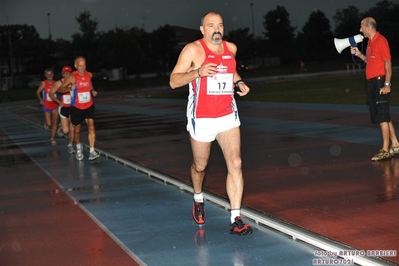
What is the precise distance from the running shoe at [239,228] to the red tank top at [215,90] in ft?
3.53

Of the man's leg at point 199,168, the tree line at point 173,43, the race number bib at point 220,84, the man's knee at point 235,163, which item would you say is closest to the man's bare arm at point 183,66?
the race number bib at point 220,84

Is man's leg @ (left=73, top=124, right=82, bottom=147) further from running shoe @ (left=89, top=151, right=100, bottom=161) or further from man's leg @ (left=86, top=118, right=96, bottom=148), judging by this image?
running shoe @ (left=89, top=151, right=100, bottom=161)

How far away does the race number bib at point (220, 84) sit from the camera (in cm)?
745

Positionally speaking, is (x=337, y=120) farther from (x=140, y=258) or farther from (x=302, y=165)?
(x=140, y=258)

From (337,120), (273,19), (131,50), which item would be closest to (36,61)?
(131,50)

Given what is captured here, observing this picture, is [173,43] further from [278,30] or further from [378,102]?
[378,102]

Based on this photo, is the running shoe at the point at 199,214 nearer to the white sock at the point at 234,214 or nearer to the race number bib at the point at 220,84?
the white sock at the point at 234,214

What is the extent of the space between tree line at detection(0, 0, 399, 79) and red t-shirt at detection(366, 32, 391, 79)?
78424 mm

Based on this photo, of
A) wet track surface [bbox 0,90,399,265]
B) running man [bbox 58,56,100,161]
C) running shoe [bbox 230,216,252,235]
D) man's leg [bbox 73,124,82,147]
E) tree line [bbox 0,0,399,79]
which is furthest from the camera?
tree line [bbox 0,0,399,79]

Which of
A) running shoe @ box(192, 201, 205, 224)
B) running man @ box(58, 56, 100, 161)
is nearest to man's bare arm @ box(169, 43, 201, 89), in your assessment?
running shoe @ box(192, 201, 205, 224)

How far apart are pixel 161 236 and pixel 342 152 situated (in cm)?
581

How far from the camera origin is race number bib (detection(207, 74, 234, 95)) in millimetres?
7453

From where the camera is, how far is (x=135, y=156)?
48.6 ft

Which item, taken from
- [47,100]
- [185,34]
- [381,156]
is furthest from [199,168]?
[185,34]
